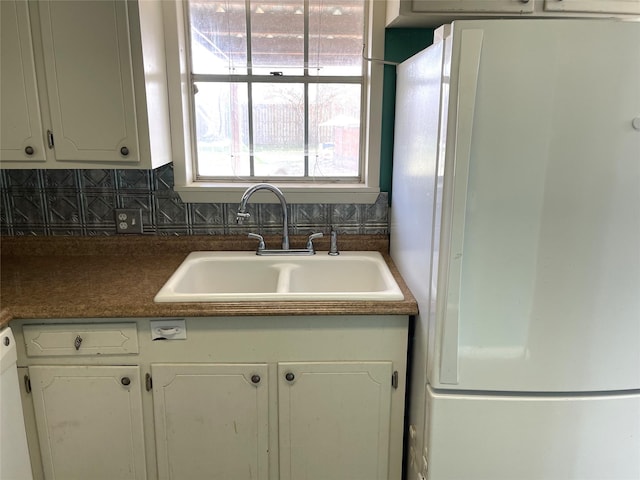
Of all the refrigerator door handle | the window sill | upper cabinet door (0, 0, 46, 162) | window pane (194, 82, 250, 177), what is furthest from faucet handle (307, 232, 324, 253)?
upper cabinet door (0, 0, 46, 162)

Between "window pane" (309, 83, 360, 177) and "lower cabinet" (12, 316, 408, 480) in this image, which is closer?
"lower cabinet" (12, 316, 408, 480)

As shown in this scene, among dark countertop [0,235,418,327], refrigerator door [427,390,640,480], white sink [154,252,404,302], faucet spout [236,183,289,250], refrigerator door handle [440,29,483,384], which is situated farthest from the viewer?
white sink [154,252,404,302]

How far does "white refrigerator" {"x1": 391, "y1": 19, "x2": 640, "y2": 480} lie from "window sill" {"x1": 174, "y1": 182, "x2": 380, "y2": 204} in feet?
1.68

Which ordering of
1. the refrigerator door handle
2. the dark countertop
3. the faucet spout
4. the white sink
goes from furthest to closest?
the white sink
the faucet spout
the dark countertop
the refrigerator door handle

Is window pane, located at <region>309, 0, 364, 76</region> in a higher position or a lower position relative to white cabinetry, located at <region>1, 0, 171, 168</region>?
higher

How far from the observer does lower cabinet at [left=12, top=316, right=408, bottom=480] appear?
57.9 inches

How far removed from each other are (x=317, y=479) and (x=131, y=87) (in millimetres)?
1504

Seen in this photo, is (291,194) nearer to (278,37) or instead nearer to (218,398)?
(278,37)

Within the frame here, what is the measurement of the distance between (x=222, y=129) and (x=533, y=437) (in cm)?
164

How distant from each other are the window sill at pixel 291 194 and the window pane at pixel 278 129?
5.3 inches

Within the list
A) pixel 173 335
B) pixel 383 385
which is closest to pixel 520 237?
pixel 383 385

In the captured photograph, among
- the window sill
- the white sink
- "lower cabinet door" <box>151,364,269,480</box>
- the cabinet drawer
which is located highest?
the window sill

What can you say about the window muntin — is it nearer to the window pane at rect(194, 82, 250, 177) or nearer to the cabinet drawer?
the window pane at rect(194, 82, 250, 177)

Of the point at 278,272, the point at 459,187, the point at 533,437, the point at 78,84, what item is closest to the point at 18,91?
the point at 78,84
